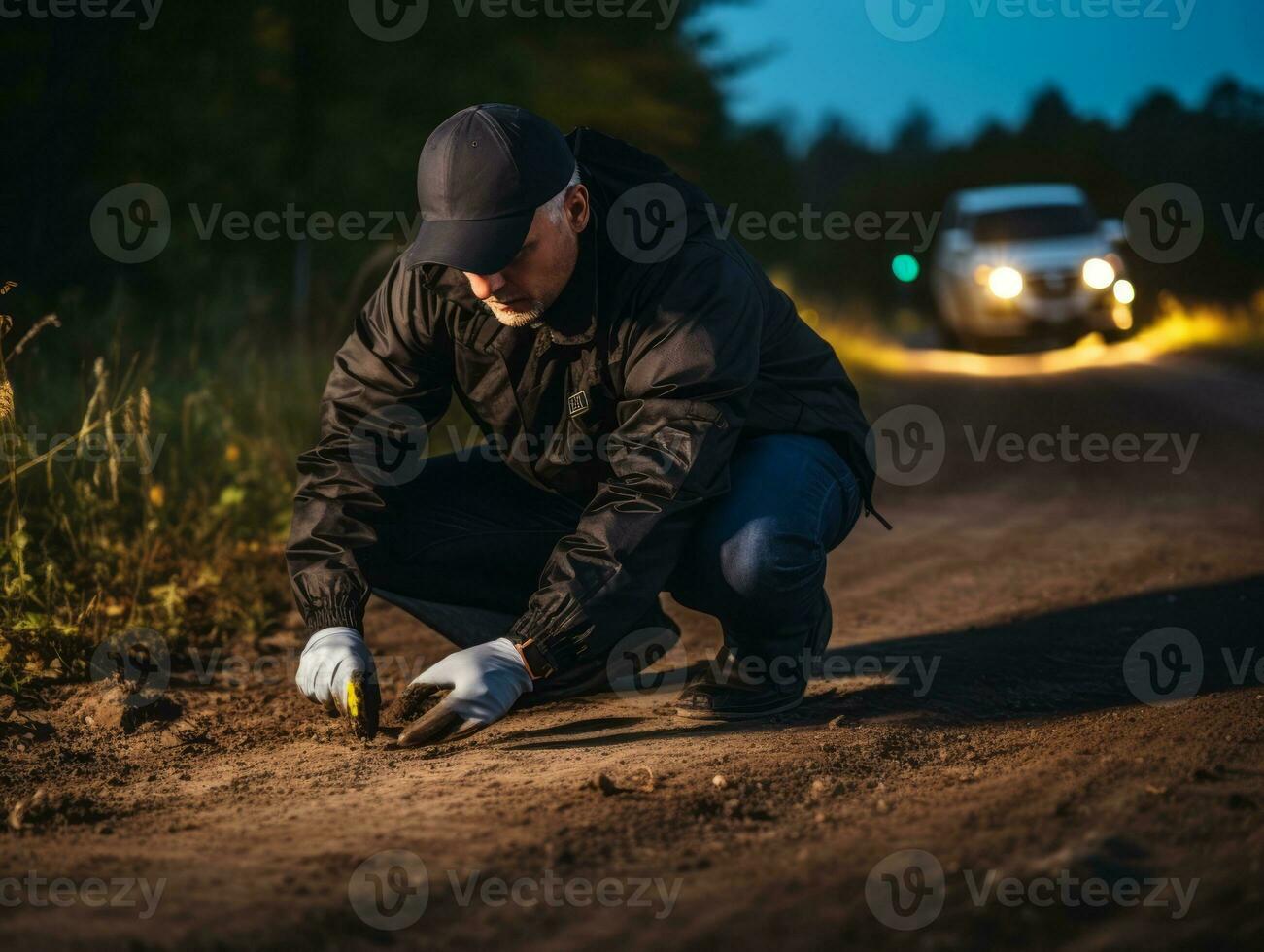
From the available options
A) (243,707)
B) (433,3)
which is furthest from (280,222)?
(243,707)

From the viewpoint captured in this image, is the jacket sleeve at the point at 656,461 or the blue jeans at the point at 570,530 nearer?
the jacket sleeve at the point at 656,461

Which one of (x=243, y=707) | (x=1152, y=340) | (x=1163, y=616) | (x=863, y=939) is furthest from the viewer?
(x=1152, y=340)

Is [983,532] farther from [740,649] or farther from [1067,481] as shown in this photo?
[740,649]

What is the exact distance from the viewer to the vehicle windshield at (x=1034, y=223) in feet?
45.9

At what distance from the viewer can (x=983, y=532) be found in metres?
6.13

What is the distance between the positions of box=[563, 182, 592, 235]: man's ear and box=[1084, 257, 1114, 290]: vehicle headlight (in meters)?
11.4

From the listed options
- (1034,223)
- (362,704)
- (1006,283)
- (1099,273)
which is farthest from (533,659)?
(1034,223)

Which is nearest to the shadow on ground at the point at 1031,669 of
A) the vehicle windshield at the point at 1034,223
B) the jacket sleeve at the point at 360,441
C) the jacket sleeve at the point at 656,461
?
the jacket sleeve at the point at 656,461

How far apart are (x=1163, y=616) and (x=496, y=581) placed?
2.27m

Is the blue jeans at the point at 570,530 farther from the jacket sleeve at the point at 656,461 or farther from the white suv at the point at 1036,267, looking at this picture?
the white suv at the point at 1036,267

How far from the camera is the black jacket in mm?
2990

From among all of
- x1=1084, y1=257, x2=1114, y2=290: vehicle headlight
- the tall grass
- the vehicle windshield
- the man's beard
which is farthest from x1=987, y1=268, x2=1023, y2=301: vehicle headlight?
the man's beard

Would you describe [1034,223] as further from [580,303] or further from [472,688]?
[472,688]

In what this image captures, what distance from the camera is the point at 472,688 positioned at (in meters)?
2.83
